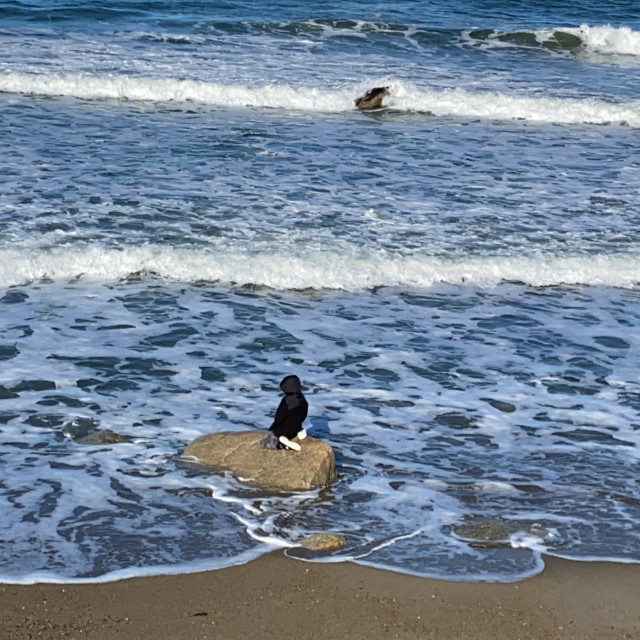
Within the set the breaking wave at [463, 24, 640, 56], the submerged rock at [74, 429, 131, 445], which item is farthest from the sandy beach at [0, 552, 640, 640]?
the breaking wave at [463, 24, 640, 56]

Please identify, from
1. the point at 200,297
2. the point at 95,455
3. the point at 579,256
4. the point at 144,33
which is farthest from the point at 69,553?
the point at 144,33

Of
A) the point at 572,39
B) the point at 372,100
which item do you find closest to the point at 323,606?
the point at 372,100

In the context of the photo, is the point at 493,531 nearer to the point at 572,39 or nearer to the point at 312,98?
the point at 312,98

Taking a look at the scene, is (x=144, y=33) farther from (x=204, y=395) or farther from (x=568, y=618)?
(x=568, y=618)

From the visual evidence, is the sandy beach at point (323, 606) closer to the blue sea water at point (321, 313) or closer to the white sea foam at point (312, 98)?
the blue sea water at point (321, 313)

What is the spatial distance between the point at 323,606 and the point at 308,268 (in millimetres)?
5573

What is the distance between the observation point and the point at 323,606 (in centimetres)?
523

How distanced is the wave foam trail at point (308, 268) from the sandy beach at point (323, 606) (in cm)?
501

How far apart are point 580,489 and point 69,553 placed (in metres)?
2.99

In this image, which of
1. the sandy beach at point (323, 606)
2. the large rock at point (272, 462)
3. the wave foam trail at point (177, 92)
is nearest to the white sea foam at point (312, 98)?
the wave foam trail at point (177, 92)

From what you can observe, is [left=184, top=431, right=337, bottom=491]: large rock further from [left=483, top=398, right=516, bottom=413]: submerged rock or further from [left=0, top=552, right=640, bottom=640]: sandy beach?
[left=483, top=398, right=516, bottom=413]: submerged rock

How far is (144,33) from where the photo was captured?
23.9 m

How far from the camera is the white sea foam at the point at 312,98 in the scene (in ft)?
60.5

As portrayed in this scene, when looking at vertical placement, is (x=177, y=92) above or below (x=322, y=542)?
above
